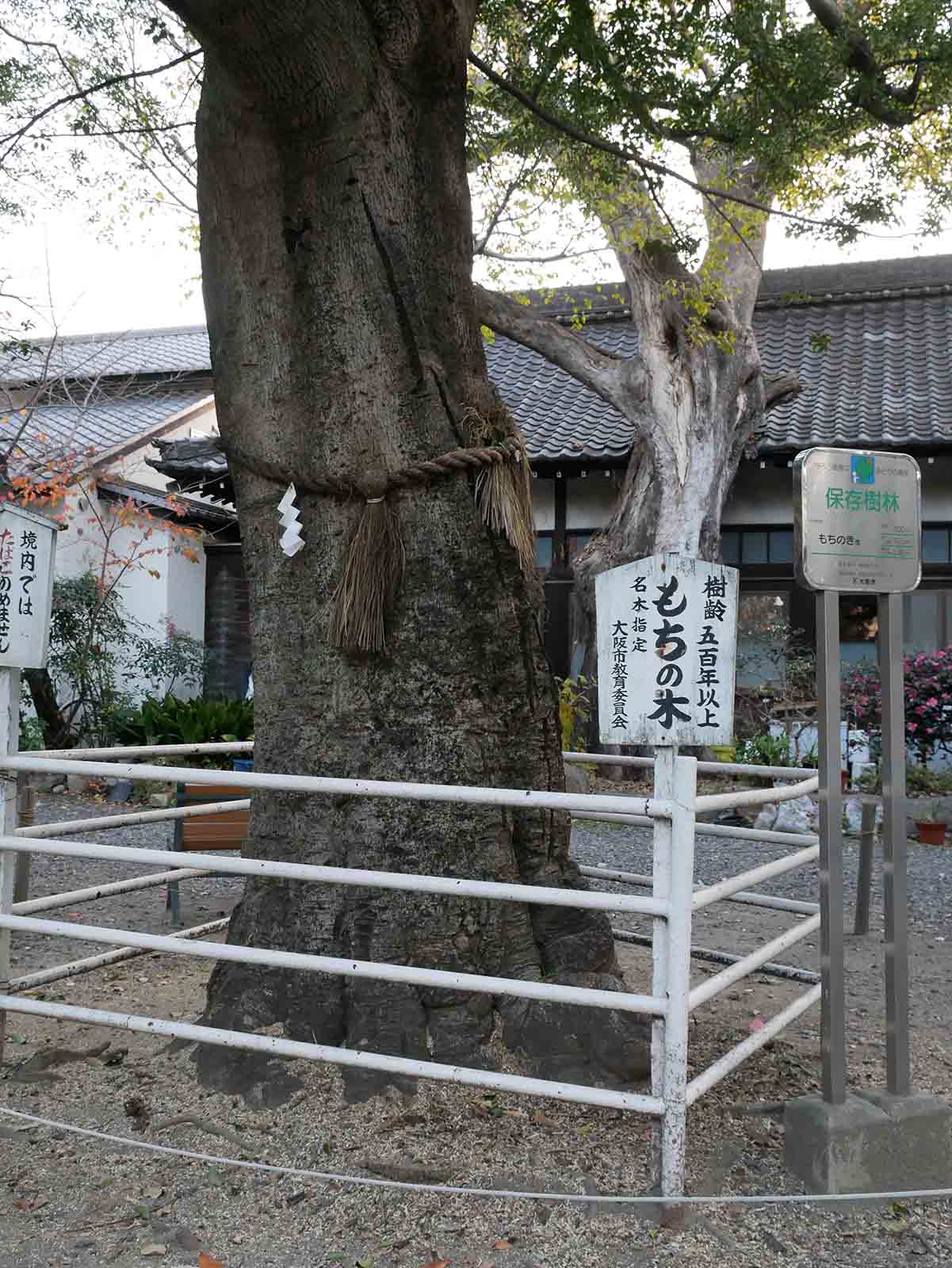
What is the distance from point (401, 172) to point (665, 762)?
2246 millimetres

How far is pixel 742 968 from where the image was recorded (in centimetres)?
289

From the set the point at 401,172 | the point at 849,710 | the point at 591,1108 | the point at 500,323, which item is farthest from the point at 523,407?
the point at 591,1108

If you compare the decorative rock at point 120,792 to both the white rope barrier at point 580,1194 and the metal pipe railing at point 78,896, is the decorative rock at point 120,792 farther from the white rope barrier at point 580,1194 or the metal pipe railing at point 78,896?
the white rope barrier at point 580,1194

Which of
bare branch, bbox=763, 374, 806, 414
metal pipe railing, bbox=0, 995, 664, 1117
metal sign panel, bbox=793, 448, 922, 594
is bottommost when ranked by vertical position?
metal pipe railing, bbox=0, 995, 664, 1117

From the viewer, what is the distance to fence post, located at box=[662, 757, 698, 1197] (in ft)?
8.43

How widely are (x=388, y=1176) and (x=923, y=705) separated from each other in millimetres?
8687

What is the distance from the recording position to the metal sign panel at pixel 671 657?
268 centimetres

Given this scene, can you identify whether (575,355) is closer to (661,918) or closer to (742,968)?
(742,968)

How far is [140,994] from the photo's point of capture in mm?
4328

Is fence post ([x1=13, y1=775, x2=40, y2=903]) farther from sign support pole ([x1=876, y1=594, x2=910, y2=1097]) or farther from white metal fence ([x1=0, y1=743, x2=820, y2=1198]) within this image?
sign support pole ([x1=876, y1=594, x2=910, y2=1097])

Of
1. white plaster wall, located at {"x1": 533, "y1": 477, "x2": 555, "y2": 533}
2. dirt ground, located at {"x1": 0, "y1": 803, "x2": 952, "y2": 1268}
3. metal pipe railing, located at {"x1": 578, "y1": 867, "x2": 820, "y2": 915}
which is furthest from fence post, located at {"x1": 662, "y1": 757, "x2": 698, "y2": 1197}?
white plaster wall, located at {"x1": 533, "y1": 477, "x2": 555, "y2": 533}

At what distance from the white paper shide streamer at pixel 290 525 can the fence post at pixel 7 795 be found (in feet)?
3.06

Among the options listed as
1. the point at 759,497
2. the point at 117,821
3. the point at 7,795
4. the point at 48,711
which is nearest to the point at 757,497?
the point at 759,497

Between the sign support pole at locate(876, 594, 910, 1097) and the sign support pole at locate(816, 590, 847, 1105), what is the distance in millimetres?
206
